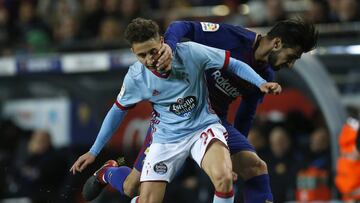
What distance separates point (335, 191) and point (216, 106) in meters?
3.29

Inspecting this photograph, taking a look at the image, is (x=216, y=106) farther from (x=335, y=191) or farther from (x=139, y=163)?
(x=335, y=191)

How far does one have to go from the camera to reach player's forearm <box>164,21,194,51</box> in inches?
268

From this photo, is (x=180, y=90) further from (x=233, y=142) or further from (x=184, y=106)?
(x=233, y=142)

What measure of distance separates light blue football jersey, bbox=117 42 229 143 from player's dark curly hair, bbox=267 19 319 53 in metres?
0.49

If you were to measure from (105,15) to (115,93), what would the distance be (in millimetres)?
1333

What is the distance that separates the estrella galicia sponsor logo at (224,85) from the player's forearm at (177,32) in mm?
373

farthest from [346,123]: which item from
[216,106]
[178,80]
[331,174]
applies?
[178,80]

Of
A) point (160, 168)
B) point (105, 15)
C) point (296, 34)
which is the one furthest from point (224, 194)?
point (105, 15)

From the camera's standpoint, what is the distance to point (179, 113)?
6887 mm

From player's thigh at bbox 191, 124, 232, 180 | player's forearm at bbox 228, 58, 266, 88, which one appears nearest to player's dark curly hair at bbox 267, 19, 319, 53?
player's forearm at bbox 228, 58, 266, 88

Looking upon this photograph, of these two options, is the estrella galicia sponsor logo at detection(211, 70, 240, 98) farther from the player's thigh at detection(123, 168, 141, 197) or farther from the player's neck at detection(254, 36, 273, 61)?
the player's thigh at detection(123, 168, 141, 197)

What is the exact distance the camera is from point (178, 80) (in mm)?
6805

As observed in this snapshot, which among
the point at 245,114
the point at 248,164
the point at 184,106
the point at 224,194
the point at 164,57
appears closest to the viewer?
the point at 164,57

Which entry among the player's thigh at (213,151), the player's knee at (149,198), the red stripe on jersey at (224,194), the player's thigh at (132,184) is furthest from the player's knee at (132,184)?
the red stripe on jersey at (224,194)
